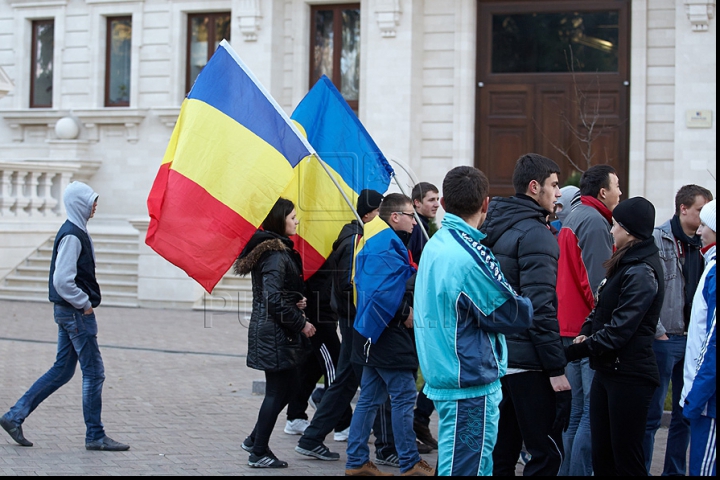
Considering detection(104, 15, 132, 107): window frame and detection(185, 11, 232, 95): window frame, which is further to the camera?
detection(104, 15, 132, 107): window frame

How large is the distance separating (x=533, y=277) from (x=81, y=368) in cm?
372

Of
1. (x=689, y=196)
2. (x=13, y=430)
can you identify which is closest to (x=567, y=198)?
(x=689, y=196)

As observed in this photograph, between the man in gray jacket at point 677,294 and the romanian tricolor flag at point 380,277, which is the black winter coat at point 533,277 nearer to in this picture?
the romanian tricolor flag at point 380,277

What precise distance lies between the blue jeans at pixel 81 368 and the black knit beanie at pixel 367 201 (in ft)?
7.58

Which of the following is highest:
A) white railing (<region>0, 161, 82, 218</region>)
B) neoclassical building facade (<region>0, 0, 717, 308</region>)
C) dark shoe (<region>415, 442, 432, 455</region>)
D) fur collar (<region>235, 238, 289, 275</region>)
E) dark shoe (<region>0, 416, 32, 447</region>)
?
neoclassical building facade (<region>0, 0, 717, 308</region>)

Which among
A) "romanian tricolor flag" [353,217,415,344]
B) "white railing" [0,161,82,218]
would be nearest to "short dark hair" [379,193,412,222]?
"romanian tricolor flag" [353,217,415,344]

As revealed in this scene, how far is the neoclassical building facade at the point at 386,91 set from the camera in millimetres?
18109

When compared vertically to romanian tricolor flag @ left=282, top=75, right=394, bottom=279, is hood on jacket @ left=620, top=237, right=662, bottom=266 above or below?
below

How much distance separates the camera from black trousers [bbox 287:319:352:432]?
771 centimetres

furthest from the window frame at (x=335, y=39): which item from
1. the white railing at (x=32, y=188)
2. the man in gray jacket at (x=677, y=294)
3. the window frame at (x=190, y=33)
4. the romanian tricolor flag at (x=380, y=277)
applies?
the romanian tricolor flag at (x=380, y=277)

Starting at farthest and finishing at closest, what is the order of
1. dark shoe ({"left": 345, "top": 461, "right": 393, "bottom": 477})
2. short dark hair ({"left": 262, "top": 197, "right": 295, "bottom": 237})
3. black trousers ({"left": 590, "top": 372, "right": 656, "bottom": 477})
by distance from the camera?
1. short dark hair ({"left": 262, "top": 197, "right": 295, "bottom": 237})
2. dark shoe ({"left": 345, "top": 461, "right": 393, "bottom": 477})
3. black trousers ({"left": 590, "top": 372, "right": 656, "bottom": 477})

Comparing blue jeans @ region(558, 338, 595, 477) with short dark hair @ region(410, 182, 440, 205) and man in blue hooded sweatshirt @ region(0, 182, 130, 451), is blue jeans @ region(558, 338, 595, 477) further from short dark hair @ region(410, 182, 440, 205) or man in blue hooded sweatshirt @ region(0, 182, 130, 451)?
man in blue hooded sweatshirt @ region(0, 182, 130, 451)

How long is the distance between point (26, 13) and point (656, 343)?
21272 millimetres

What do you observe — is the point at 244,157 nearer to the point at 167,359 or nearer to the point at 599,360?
the point at 599,360
